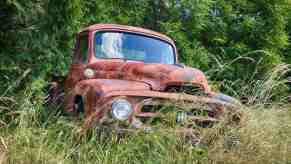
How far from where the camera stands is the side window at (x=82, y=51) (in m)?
6.35

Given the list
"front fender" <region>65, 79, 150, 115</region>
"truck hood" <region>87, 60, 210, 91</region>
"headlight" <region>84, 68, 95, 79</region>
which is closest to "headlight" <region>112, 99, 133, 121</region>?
"front fender" <region>65, 79, 150, 115</region>

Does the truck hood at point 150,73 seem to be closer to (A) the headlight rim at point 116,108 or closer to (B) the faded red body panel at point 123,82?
(B) the faded red body panel at point 123,82

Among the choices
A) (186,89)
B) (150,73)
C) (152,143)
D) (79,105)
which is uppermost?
(150,73)

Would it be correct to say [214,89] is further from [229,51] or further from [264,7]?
[264,7]

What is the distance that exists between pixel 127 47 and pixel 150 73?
40.5 inches

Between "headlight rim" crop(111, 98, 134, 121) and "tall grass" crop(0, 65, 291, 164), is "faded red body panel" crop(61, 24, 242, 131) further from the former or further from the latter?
"tall grass" crop(0, 65, 291, 164)

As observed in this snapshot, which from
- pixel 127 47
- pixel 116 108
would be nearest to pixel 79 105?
pixel 116 108

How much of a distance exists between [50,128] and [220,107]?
1.65 m

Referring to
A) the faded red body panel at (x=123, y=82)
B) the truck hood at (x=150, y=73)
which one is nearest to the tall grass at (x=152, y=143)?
the faded red body panel at (x=123, y=82)

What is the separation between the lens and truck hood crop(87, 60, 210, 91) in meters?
5.07

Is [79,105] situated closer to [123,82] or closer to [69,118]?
[69,118]

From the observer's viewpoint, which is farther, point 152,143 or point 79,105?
point 79,105

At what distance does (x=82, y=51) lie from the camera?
6.57 meters

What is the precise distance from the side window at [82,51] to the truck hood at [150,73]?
14.7 inches
